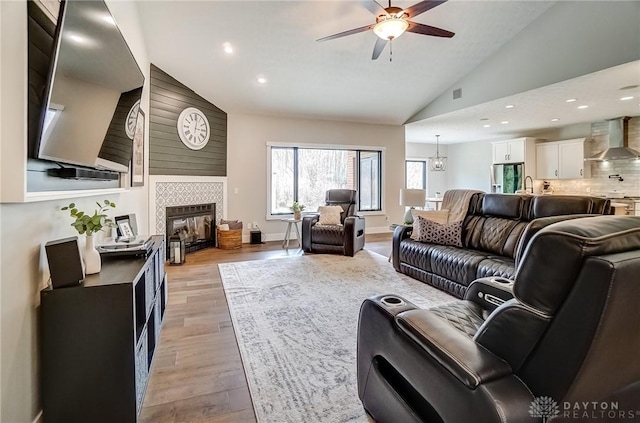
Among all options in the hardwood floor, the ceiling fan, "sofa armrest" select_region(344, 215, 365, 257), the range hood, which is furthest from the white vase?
the range hood

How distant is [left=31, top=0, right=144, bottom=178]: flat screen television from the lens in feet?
4.68

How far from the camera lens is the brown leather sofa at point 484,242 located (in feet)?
9.80

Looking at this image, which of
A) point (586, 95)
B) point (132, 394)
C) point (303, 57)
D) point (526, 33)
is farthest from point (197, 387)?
point (586, 95)

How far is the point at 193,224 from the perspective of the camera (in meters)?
5.84

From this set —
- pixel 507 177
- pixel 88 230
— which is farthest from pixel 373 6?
pixel 507 177

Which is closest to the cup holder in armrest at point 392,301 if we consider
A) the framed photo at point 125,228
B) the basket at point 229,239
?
the framed photo at point 125,228

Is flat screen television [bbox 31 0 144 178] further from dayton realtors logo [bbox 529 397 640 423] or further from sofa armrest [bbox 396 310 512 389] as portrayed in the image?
dayton realtors logo [bbox 529 397 640 423]

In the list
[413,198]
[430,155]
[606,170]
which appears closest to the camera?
[413,198]

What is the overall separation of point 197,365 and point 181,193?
388 centimetres

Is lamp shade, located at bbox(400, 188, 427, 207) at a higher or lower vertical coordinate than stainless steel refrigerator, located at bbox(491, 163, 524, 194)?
lower

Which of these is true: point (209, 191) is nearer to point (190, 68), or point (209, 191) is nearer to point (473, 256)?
point (190, 68)

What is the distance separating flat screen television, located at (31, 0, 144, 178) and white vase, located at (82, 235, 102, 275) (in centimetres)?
44

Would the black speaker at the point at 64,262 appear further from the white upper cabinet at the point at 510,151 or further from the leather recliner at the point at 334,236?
the white upper cabinet at the point at 510,151

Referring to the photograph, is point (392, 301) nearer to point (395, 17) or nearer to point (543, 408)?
point (543, 408)
